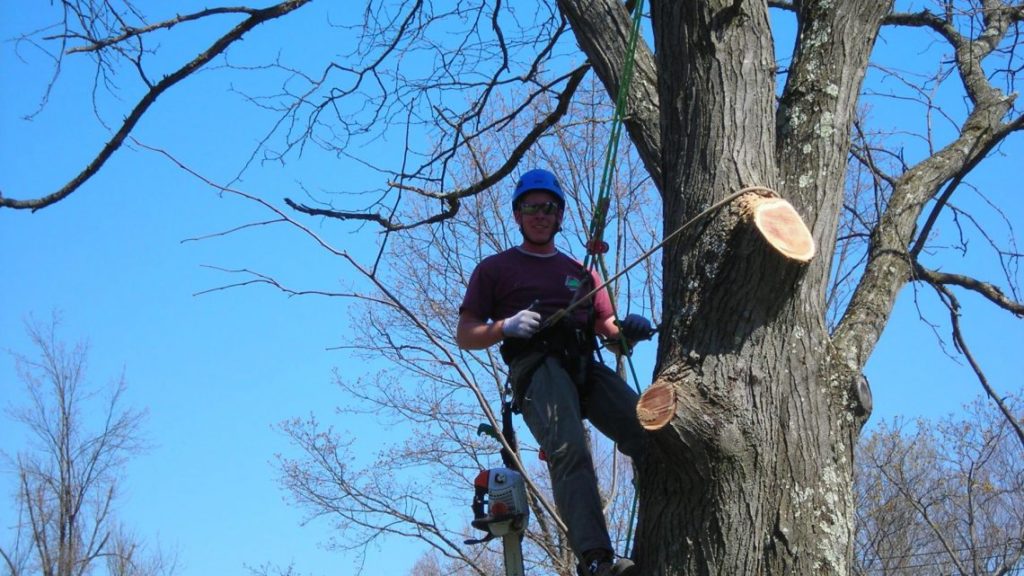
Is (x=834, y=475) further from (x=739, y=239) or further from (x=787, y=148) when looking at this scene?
(x=787, y=148)

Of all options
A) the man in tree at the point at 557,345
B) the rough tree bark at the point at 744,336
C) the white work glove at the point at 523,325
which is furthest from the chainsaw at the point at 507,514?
the rough tree bark at the point at 744,336

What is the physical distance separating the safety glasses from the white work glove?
61cm

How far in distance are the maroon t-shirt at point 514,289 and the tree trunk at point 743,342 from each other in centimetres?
89

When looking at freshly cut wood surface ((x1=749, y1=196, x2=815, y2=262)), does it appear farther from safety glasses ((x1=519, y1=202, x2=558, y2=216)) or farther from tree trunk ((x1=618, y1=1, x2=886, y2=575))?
safety glasses ((x1=519, y1=202, x2=558, y2=216))

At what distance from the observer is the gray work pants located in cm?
323

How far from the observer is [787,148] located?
309 cm

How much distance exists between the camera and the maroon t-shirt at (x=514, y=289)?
3.84 m

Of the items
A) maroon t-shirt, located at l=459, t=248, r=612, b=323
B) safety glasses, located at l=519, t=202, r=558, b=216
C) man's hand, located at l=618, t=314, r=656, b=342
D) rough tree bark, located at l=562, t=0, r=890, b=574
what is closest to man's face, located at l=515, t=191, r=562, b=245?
safety glasses, located at l=519, t=202, r=558, b=216

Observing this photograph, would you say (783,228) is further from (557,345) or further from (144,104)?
(144,104)

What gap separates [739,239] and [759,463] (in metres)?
0.58

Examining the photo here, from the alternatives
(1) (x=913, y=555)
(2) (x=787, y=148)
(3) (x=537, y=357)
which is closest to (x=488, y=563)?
(1) (x=913, y=555)

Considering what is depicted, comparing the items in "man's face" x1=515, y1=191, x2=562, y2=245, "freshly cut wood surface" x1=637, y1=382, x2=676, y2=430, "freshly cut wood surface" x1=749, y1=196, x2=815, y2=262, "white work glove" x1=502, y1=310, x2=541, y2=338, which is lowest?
"freshly cut wood surface" x1=637, y1=382, x2=676, y2=430

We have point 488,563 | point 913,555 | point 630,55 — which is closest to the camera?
point 630,55

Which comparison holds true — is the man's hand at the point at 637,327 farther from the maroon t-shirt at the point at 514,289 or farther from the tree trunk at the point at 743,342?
the tree trunk at the point at 743,342
